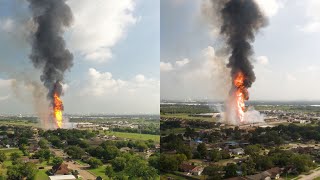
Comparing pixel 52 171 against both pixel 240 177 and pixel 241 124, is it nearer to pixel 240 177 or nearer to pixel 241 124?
pixel 240 177

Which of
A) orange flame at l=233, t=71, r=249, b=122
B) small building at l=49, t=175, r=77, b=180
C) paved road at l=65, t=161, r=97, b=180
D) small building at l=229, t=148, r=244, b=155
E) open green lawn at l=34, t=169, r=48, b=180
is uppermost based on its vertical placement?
orange flame at l=233, t=71, r=249, b=122

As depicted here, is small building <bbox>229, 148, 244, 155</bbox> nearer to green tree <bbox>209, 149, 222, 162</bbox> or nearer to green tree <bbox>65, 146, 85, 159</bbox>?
green tree <bbox>209, 149, 222, 162</bbox>

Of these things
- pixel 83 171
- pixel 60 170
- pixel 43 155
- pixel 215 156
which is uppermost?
pixel 215 156

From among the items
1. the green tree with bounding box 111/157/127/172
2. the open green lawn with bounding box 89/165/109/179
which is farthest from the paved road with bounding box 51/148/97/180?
the green tree with bounding box 111/157/127/172

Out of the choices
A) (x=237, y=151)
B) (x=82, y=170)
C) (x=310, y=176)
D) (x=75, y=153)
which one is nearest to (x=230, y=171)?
(x=310, y=176)

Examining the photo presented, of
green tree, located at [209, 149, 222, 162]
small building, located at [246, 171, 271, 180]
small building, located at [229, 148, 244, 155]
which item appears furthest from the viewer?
small building, located at [229, 148, 244, 155]

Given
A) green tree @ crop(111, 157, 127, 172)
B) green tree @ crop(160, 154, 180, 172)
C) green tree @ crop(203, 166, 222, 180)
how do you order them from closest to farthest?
green tree @ crop(203, 166, 222, 180)
green tree @ crop(160, 154, 180, 172)
green tree @ crop(111, 157, 127, 172)

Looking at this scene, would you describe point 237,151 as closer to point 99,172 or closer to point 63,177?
point 99,172

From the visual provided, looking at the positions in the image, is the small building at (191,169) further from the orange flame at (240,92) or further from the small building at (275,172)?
the orange flame at (240,92)

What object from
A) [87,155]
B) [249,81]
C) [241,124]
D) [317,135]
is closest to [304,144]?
[317,135]

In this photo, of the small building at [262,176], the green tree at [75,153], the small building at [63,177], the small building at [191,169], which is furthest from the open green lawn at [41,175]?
the small building at [262,176]

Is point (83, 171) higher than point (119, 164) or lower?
lower

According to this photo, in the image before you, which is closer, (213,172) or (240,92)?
(213,172)

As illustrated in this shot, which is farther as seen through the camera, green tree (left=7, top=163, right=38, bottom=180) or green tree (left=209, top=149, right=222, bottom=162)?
green tree (left=209, top=149, right=222, bottom=162)
